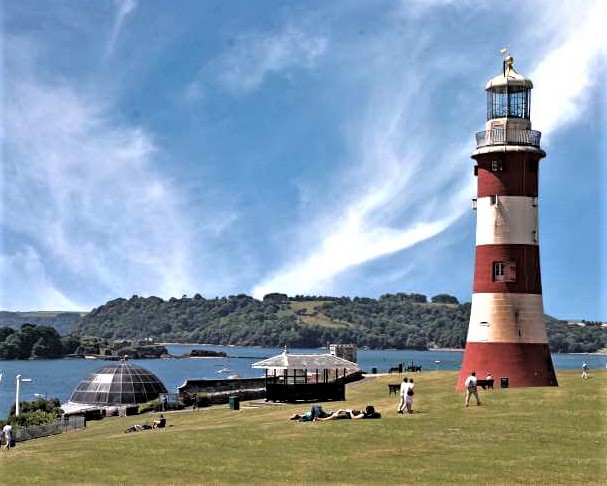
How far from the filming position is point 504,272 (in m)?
49.3

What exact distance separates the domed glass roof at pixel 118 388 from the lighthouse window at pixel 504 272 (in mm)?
38325

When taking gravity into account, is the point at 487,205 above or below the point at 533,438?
above

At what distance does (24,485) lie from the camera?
26.8 meters

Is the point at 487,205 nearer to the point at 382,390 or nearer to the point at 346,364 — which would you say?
the point at 346,364

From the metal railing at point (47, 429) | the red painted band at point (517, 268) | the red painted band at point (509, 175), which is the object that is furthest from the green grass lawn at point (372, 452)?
the metal railing at point (47, 429)

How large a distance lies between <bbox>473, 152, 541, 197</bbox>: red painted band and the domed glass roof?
39483 millimetres

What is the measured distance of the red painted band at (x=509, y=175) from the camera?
164ft

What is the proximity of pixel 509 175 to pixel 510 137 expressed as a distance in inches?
93.4

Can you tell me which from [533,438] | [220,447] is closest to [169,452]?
[220,447]

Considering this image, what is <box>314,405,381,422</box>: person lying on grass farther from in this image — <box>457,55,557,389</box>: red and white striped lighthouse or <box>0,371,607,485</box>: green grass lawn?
<box>457,55,557,389</box>: red and white striped lighthouse

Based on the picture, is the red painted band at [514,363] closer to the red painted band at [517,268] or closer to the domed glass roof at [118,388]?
the red painted band at [517,268]

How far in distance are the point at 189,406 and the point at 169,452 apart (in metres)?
33.4

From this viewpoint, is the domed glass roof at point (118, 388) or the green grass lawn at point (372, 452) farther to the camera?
the domed glass roof at point (118, 388)

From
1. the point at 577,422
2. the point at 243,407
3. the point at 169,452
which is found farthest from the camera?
the point at 243,407
